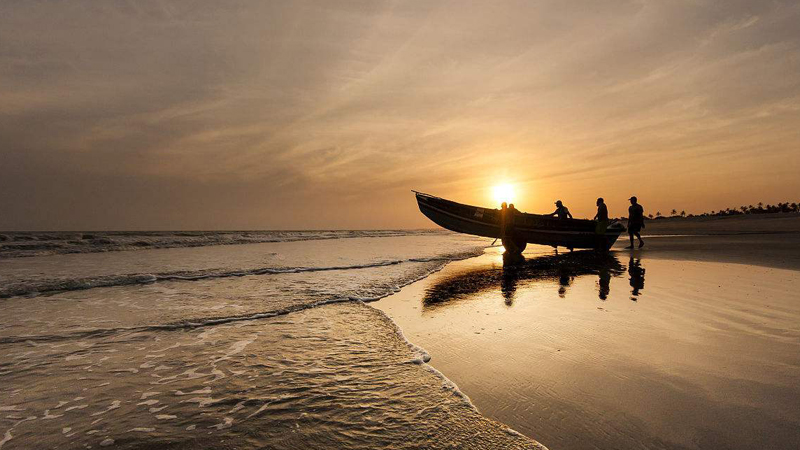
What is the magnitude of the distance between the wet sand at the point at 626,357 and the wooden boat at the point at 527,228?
1090 cm

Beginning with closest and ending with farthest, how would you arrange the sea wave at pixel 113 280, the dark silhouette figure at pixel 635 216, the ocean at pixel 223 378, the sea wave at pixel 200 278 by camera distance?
the ocean at pixel 223 378 → the sea wave at pixel 200 278 → the sea wave at pixel 113 280 → the dark silhouette figure at pixel 635 216

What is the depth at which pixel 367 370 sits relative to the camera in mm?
4031

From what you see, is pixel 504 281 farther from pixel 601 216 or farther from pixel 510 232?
pixel 601 216

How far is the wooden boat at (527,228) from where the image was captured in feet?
65.1

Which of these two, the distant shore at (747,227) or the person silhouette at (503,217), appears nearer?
the person silhouette at (503,217)

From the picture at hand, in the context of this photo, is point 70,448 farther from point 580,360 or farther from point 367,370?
point 580,360

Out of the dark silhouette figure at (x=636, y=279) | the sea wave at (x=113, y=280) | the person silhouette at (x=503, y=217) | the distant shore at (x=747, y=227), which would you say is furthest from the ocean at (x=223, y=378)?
the distant shore at (x=747, y=227)

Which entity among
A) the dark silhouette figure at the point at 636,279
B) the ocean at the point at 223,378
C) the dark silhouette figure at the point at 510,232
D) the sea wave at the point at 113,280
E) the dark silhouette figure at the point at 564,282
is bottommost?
the ocean at the point at 223,378

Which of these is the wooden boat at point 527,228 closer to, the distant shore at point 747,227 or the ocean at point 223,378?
the ocean at point 223,378

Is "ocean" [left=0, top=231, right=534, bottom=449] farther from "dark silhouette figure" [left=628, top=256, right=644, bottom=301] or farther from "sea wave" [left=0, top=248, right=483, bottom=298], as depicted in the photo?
"dark silhouette figure" [left=628, top=256, right=644, bottom=301]

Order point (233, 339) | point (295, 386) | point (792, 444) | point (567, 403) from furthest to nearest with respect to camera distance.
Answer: point (233, 339) → point (295, 386) → point (567, 403) → point (792, 444)

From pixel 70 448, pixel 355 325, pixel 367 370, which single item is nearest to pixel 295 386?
pixel 367 370

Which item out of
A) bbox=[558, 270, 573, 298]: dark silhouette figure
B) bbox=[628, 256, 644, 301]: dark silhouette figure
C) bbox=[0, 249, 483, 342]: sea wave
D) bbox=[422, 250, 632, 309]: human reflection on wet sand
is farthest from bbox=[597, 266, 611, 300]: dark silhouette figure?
bbox=[0, 249, 483, 342]: sea wave

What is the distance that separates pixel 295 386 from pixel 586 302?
19.5 feet
